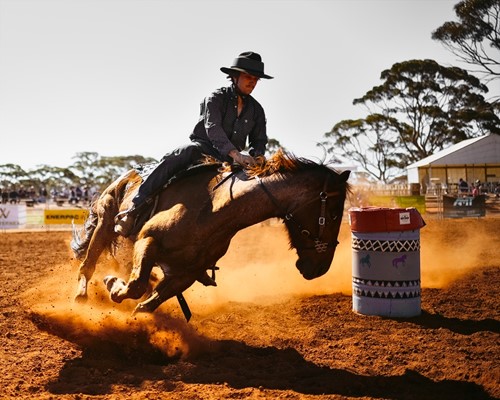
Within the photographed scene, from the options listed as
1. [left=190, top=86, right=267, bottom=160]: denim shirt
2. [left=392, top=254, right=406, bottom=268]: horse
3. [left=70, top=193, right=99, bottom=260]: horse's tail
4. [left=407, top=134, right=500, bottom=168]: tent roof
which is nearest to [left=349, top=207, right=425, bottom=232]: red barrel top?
[left=392, top=254, right=406, bottom=268]: horse

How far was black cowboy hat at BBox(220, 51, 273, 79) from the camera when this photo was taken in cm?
546

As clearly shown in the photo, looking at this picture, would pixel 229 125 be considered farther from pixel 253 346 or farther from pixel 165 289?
pixel 253 346

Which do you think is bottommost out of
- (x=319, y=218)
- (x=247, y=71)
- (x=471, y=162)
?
(x=319, y=218)

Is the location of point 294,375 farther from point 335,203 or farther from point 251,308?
point 251,308

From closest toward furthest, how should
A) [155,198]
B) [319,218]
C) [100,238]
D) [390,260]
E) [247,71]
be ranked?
[319,218] < [247,71] < [155,198] < [100,238] < [390,260]

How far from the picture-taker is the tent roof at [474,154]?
1663 inches

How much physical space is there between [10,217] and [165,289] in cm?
2312

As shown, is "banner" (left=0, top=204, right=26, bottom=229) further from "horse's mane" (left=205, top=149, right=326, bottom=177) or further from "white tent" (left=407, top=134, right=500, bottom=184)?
"white tent" (left=407, top=134, right=500, bottom=184)

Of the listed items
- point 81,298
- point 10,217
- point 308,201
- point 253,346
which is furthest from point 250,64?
point 10,217

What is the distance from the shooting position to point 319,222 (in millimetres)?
4965

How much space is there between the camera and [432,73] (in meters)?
49.8

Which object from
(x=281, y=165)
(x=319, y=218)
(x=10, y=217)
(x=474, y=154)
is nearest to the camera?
(x=319, y=218)

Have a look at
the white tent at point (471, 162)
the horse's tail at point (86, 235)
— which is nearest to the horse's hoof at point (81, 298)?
the horse's tail at point (86, 235)

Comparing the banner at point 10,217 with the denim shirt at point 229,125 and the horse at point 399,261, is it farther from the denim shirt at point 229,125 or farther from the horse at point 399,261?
the horse at point 399,261
